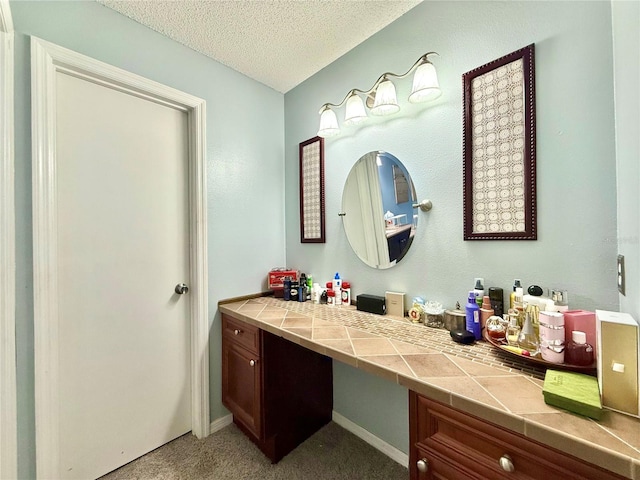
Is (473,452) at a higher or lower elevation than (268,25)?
lower

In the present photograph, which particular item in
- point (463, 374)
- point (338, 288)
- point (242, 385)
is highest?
point (338, 288)

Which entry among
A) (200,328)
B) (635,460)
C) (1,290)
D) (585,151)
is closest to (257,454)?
(200,328)

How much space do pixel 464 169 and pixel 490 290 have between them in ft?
1.83

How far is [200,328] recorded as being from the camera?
5.64 feet

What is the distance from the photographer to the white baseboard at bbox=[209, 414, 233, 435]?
5.72ft

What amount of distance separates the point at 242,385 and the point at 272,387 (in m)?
0.24

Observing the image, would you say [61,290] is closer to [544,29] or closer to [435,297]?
[435,297]

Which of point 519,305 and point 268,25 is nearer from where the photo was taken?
point 519,305

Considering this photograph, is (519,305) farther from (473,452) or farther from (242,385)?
(242,385)

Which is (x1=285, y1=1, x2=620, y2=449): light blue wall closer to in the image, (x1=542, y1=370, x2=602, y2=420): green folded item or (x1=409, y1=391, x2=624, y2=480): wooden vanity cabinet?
(x1=542, y1=370, x2=602, y2=420): green folded item

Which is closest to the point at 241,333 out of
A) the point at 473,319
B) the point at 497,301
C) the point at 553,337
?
the point at 473,319

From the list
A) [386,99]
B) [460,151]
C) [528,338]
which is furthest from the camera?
[386,99]

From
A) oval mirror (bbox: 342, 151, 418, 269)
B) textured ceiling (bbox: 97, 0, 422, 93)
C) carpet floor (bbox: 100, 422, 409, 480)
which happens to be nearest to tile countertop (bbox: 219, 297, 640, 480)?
oval mirror (bbox: 342, 151, 418, 269)

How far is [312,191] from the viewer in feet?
6.52
